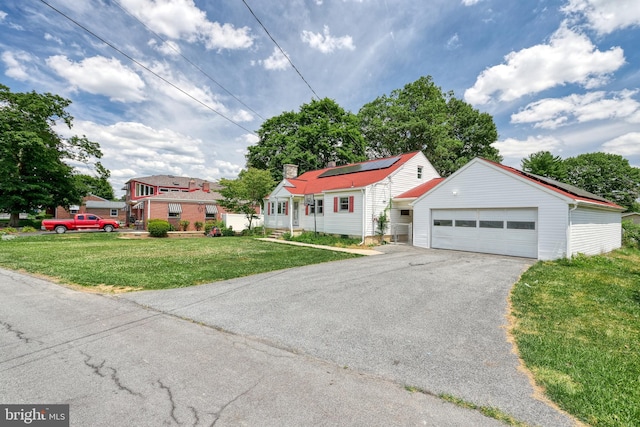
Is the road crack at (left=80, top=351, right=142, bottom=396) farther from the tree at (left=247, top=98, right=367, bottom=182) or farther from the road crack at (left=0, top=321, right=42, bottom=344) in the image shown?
the tree at (left=247, top=98, right=367, bottom=182)

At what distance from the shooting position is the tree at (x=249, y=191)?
2381 centimetres

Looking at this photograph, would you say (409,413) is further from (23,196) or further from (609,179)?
(609,179)

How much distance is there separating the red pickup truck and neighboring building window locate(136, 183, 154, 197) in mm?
10244

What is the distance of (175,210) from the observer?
2866cm

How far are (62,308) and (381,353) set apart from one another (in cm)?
604

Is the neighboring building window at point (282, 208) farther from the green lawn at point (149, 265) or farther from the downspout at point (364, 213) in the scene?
the green lawn at point (149, 265)

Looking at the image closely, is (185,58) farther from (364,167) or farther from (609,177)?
(609,177)

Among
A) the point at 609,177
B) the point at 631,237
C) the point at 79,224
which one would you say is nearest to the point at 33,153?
the point at 79,224

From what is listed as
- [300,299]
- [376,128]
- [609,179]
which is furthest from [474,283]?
[609,179]

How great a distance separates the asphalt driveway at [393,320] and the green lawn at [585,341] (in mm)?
255

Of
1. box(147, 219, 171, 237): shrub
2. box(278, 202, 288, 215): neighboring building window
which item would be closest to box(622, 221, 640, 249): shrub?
box(278, 202, 288, 215): neighboring building window

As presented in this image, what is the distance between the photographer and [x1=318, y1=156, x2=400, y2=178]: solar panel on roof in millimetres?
19516

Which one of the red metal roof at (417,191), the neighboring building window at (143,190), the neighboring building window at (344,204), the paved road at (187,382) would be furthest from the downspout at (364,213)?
the neighboring building window at (143,190)

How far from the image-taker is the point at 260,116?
15133 millimetres
